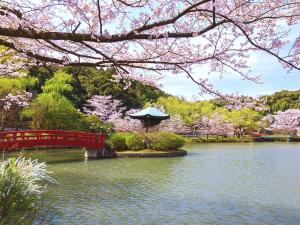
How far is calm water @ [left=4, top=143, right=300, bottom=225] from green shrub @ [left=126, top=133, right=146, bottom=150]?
6.59 meters

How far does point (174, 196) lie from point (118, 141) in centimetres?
1285

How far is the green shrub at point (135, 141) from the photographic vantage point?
2142cm

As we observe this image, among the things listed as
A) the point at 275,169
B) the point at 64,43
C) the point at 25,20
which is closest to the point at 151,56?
the point at 64,43

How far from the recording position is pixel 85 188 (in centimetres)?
1044

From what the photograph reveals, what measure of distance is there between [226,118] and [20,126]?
91.6ft

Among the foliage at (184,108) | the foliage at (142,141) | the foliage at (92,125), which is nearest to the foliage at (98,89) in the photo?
the foliage at (184,108)

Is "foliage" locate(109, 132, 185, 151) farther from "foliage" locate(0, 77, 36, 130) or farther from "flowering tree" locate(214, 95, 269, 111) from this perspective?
"flowering tree" locate(214, 95, 269, 111)

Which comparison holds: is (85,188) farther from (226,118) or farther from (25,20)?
(226,118)

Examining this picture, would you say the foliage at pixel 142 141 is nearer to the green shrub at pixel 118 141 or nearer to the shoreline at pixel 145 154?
the green shrub at pixel 118 141

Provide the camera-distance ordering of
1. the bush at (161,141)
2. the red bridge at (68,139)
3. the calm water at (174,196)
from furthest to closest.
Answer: the bush at (161,141) < the red bridge at (68,139) < the calm water at (174,196)

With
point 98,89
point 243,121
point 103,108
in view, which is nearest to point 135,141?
point 103,108

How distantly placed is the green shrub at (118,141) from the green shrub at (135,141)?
36 centimetres

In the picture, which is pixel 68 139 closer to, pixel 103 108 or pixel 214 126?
pixel 103 108

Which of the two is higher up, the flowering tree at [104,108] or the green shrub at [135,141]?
the flowering tree at [104,108]
